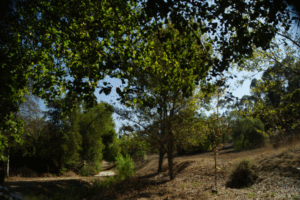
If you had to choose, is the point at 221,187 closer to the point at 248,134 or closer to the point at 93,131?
the point at 248,134

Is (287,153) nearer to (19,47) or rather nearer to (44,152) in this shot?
(19,47)

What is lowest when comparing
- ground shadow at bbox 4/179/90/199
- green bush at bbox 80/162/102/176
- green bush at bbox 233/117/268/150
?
green bush at bbox 80/162/102/176

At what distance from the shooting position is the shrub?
930 centimetres

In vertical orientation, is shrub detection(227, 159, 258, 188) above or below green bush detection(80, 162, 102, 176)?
above

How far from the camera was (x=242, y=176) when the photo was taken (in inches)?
375

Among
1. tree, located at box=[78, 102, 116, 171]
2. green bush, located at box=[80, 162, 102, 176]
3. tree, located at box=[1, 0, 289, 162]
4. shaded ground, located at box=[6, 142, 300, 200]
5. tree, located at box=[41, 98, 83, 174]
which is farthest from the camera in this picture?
tree, located at box=[78, 102, 116, 171]

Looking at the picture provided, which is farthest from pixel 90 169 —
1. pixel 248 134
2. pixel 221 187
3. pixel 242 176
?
pixel 248 134

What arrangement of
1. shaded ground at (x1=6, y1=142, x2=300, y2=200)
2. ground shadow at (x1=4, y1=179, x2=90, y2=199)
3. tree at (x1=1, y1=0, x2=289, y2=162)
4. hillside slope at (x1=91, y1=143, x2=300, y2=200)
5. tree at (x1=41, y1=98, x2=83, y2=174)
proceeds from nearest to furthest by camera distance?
tree at (x1=1, y1=0, x2=289, y2=162)
hillside slope at (x1=91, y1=143, x2=300, y2=200)
shaded ground at (x1=6, y1=142, x2=300, y2=200)
ground shadow at (x1=4, y1=179, x2=90, y2=199)
tree at (x1=41, y1=98, x2=83, y2=174)

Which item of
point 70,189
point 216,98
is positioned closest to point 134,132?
point 70,189

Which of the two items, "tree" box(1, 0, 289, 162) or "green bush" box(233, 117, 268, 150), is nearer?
"tree" box(1, 0, 289, 162)

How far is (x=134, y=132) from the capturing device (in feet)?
44.6


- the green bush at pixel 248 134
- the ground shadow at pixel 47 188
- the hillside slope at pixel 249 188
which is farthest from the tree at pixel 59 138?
the green bush at pixel 248 134

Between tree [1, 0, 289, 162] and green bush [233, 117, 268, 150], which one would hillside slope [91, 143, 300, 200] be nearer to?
tree [1, 0, 289, 162]

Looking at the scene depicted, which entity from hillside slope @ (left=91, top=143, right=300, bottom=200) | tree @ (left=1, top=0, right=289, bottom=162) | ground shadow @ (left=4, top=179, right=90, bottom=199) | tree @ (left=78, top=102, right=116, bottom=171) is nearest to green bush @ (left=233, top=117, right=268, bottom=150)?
hillside slope @ (left=91, top=143, right=300, bottom=200)
